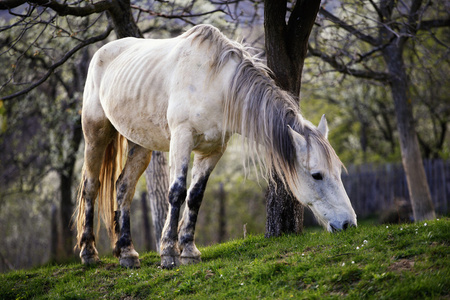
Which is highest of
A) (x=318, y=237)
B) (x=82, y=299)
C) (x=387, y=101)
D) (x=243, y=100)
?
(x=387, y=101)

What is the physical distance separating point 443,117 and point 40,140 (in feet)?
42.3

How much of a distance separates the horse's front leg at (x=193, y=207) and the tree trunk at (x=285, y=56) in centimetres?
90

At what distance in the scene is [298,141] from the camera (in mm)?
4516

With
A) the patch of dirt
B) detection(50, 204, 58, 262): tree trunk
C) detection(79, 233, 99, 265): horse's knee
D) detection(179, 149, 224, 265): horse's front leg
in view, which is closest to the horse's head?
the patch of dirt

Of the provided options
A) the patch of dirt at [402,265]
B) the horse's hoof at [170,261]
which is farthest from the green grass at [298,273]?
the horse's hoof at [170,261]

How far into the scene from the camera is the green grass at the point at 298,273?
133 inches

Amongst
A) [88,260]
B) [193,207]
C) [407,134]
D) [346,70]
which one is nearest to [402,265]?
[193,207]

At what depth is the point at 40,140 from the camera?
39.3 feet

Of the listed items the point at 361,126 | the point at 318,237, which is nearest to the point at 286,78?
the point at 318,237

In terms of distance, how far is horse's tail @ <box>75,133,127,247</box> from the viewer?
6184 millimetres

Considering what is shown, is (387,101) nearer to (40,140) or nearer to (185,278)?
(40,140)

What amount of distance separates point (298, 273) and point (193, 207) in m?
1.69

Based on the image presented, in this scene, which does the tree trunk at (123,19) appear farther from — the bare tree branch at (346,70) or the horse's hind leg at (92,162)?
the bare tree branch at (346,70)

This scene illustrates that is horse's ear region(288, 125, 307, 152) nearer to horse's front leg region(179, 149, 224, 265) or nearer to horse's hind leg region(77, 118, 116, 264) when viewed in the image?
horse's front leg region(179, 149, 224, 265)
